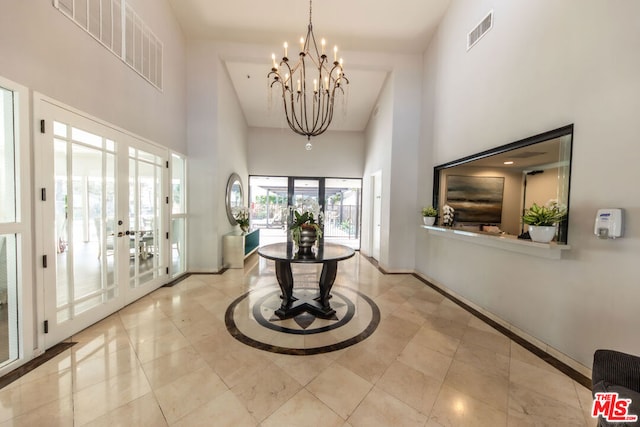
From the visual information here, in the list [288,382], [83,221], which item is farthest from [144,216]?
[288,382]

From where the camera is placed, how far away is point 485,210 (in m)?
3.38

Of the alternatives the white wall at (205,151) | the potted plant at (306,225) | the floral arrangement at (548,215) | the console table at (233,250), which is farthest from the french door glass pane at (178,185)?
the floral arrangement at (548,215)

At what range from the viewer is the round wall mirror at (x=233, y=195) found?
5032 mm

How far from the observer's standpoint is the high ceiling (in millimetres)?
3635

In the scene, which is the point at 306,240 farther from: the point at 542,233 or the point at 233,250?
the point at 233,250

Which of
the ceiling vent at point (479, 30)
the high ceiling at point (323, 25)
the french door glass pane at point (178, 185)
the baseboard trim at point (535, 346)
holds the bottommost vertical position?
the baseboard trim at point (535, 346)

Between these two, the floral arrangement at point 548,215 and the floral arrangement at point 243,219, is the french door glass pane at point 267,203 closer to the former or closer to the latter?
the floral arrangement at point 243,219

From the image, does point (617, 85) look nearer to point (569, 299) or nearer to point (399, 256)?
point (569, 299)

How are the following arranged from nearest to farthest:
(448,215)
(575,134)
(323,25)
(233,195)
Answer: (575,134), (448,215), (323,25), (233,195)

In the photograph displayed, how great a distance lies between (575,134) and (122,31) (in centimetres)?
501

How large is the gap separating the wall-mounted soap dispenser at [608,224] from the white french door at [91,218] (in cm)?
460

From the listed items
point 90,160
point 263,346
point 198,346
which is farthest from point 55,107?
point 263,346

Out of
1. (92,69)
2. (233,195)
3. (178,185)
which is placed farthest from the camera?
A: (233,195)

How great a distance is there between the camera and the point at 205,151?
4.37 meters
